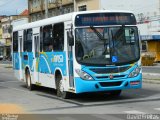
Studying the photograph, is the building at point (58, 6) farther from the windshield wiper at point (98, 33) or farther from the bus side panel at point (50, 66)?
the windshield wiper at point (98, 33)

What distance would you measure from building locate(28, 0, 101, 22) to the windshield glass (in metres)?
35.2

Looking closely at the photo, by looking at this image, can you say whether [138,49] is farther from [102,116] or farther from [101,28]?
[102,116]

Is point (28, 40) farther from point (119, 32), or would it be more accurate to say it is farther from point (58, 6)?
point (58, 6)

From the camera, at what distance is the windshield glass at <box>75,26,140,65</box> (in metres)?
15.1

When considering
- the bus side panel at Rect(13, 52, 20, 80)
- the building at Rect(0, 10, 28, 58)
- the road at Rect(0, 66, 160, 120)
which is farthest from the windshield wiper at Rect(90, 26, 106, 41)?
the building at Rect(0, 10, 28, 58)

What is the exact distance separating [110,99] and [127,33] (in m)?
2.33

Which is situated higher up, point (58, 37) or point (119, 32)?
point (119, 32)

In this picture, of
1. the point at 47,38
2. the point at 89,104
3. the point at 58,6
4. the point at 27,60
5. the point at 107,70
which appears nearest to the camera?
the point at 89,104

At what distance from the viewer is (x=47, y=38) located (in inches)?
719

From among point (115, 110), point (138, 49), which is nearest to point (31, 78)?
point (138, 49)

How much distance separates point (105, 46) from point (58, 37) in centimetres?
230

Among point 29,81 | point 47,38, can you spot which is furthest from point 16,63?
point 47,38

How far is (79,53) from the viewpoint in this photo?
15148 millimetres

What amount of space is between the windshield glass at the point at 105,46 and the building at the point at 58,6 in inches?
1385
